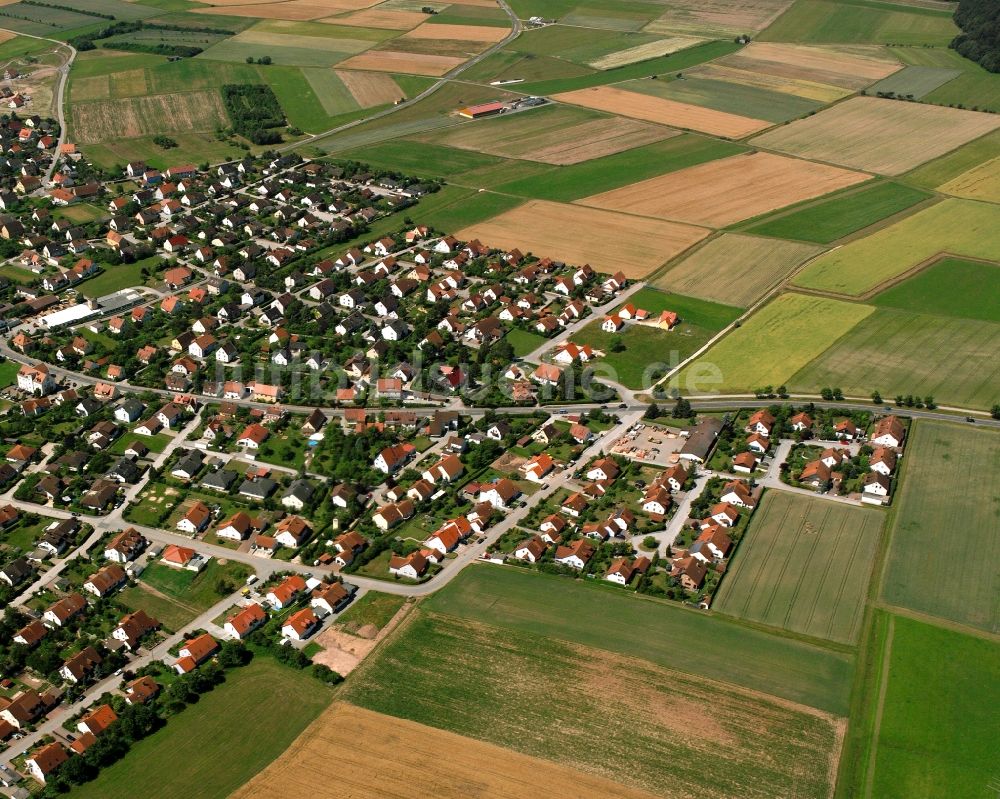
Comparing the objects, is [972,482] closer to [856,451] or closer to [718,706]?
[856,451]

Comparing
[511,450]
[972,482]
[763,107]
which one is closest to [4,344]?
[511,450]

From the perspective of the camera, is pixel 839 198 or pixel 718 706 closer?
pixel 718 706

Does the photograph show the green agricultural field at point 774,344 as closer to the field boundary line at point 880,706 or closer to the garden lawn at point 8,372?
the field boundary line at point 880,706

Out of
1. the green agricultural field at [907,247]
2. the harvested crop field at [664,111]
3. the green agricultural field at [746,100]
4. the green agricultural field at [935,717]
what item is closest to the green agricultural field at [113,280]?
the green agricultural field at [907,247]

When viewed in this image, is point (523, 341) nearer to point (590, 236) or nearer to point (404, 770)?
point (590, 236)

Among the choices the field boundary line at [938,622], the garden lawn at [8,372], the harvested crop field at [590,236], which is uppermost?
the harvested crop field at [590,236]
